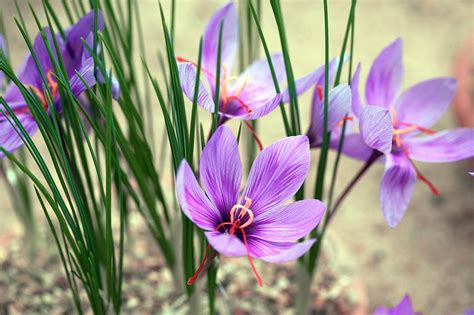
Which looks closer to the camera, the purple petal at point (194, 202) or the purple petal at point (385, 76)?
the purple petal at point (194, 202)

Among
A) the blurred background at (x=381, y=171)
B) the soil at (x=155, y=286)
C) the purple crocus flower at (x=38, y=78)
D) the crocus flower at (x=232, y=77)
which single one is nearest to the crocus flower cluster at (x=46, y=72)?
the purple crocus flower at (x=38, y=78)

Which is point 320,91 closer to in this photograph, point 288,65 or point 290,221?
point 288,65

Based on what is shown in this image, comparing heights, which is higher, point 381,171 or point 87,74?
point 87,74

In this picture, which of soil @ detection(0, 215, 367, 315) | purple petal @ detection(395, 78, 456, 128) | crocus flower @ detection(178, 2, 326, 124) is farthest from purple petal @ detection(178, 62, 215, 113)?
soil @ detection(0, 215, 367, 315)

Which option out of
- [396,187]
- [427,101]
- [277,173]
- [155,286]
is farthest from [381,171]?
[277,173]

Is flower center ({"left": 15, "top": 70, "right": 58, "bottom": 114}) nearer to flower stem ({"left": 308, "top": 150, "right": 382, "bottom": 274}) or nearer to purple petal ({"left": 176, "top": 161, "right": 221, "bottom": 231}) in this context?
purple petal ({"left": 176, "top": 161, "right": 221, "bottom": 231})

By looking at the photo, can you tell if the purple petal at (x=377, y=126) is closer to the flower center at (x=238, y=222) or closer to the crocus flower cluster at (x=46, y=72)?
the flower center at (x=238, y=222)

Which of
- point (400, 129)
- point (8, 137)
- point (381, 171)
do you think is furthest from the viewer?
point (381, 171)
